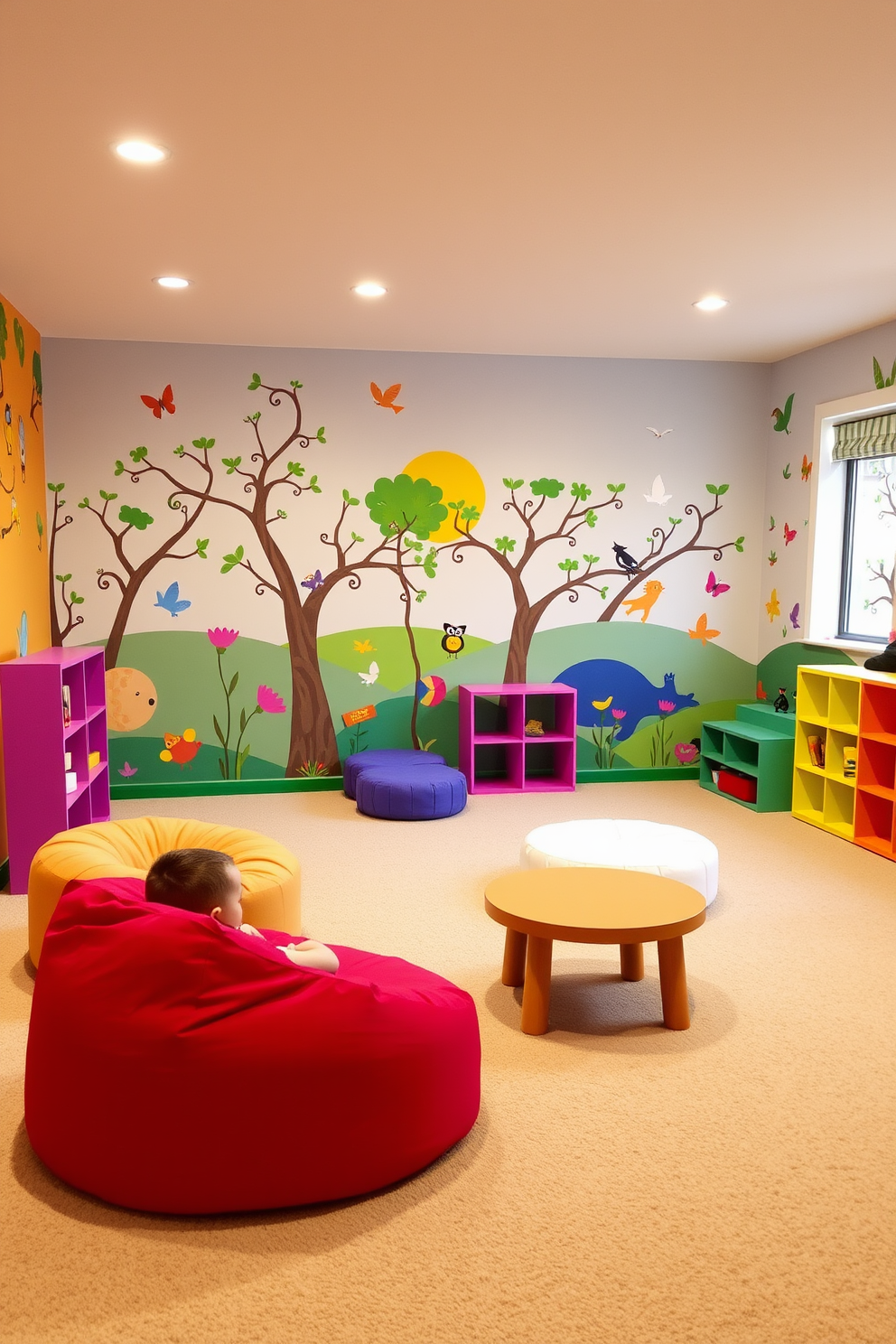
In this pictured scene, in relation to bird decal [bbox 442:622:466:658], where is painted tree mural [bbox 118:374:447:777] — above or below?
above

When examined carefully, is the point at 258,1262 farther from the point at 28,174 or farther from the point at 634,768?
the point at 634,768

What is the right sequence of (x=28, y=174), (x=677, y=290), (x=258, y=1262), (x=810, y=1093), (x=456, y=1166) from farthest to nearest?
(x=677, y=290), (x=28, y=174), (x=810, y=1093), (x=456, y=1166), (x=258, y=1262)

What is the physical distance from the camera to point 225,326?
5730 millimetres

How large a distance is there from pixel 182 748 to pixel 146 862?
8.63 feet

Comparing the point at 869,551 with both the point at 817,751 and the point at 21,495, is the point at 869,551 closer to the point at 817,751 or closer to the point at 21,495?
the point at 817,751

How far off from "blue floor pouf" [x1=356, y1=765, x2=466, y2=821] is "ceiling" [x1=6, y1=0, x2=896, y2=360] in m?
2.54

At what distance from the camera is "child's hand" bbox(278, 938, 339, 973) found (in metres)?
2.55

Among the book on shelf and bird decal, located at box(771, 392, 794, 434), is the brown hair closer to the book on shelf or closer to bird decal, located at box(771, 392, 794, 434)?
the book on shelf

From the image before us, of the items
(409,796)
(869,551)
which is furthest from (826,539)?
(409,796)

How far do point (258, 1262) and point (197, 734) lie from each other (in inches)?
177

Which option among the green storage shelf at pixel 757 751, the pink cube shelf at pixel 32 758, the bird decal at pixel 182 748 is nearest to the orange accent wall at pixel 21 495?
the pink cube shelf at pixel 32 758

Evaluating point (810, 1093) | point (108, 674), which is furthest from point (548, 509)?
point (810, 1093)


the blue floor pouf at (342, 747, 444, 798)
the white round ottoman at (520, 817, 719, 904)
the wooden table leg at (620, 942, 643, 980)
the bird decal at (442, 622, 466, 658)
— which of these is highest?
the bird decal at (442, 622, 466, 658)

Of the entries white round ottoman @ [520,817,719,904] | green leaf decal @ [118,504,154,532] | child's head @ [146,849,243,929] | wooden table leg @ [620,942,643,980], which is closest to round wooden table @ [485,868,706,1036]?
wooden table leg @ [620,942,643,980]
